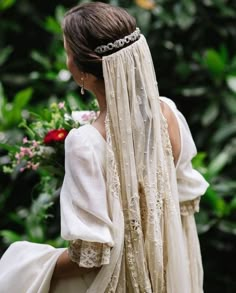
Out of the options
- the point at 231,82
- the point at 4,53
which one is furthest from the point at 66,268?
the point at 4,53

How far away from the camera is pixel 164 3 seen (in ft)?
15.8

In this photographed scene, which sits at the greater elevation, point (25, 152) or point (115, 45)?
point (115, 45)

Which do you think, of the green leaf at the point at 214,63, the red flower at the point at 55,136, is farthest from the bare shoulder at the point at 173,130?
the green leaf at the point at 214,63

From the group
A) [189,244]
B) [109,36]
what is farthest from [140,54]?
[189,244]

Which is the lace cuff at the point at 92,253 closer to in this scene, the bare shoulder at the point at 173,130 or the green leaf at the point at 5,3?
the bare shoulder at the point at 173,130

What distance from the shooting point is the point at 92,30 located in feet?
7.06

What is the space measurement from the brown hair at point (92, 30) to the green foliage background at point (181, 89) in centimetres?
197

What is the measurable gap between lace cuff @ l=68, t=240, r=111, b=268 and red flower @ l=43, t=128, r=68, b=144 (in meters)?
0.58

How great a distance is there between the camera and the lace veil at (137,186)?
216cm

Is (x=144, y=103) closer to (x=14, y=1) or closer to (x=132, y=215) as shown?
(x=132, y=215)

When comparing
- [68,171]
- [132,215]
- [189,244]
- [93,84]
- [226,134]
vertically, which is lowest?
[226,134]

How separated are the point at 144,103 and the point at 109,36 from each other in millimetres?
221

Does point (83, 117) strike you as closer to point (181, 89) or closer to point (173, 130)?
point (173, 130)

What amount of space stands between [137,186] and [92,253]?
0.24 metres
